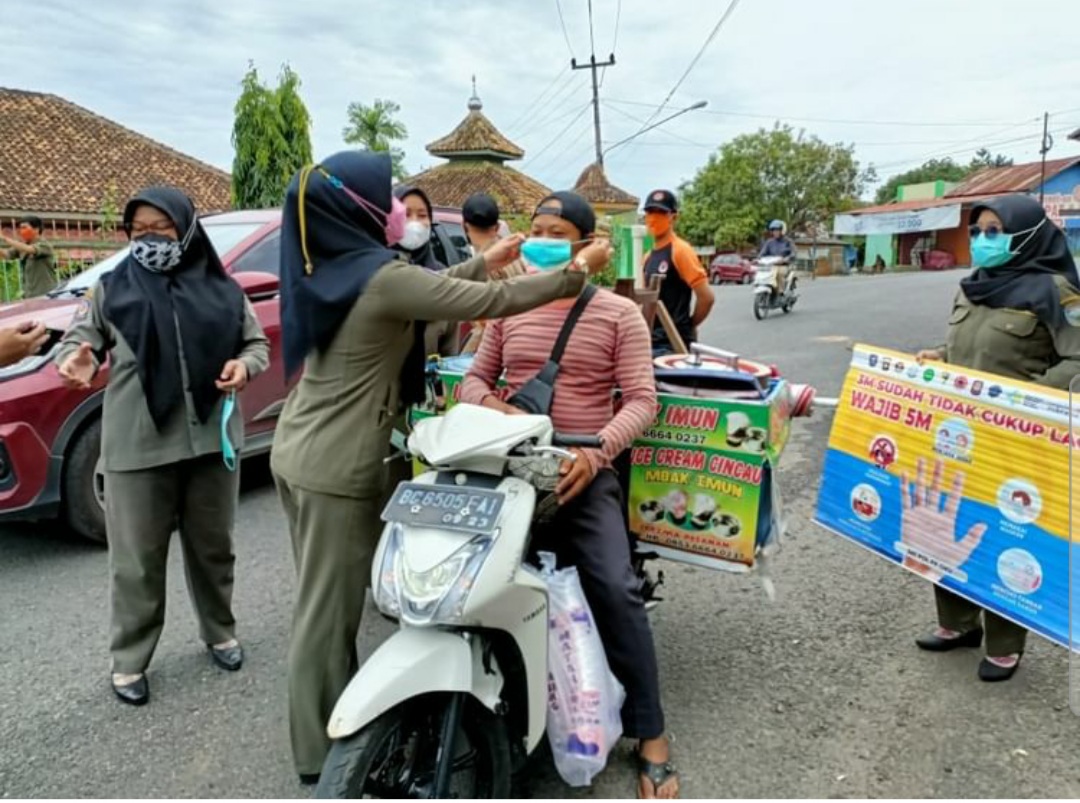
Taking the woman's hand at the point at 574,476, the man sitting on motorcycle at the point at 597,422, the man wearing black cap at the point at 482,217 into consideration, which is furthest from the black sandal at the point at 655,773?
the man wearing black cap at the point at 482,217

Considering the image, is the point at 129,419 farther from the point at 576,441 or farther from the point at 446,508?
the point at 576,441

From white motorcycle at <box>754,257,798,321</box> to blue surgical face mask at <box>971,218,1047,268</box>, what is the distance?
11.2 meters

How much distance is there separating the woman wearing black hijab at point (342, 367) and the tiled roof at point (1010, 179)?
139ft

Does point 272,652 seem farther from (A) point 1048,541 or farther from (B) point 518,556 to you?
(A) point 1048,541

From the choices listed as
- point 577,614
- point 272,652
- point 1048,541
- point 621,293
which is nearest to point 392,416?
point 577,614

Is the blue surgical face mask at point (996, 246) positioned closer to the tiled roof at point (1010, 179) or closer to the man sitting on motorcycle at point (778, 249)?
the man sitting on motorcycle at point (778, 249)

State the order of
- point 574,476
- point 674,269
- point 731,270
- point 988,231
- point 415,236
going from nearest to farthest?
1. point 574,476
2. point 988,231
3. point 415,236
4. point 674,269
5. point 731,270

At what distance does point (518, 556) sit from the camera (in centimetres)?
202

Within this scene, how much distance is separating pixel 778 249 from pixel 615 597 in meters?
13.4

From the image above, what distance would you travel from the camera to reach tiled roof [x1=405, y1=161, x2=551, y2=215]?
23297 millimetres

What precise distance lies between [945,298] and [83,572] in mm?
17679

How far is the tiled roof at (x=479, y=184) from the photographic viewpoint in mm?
23297

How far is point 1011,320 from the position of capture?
3025 millimetres

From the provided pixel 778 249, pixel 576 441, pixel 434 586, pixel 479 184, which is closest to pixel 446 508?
pixel 434 586
